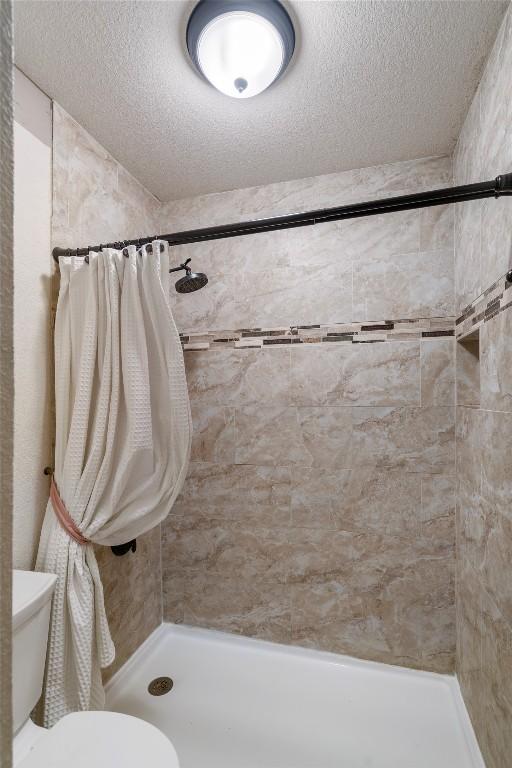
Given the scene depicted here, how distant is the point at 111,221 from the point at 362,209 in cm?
122

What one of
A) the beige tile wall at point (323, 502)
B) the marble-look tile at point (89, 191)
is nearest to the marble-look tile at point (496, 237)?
the beige tile wall at point (323, 502)

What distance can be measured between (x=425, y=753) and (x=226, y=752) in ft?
2.44

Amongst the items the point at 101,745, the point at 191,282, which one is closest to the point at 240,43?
the point at 191,282

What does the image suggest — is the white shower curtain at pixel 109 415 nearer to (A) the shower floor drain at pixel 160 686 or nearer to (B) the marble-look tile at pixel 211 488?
(A) the shower floor drain at pixel 160 686

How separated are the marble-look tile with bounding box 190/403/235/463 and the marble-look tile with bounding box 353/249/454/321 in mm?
855

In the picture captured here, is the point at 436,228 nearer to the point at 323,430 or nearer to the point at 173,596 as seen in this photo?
the point at 323,430

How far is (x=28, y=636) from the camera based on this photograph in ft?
3.65

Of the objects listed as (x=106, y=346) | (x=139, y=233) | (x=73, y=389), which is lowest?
(x=73, y=389)

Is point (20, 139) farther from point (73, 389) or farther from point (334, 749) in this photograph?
point (334, 749)

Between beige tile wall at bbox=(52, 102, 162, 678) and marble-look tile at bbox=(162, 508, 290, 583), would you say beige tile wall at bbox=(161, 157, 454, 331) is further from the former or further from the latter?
marble-look tile at bbox=(162, 508, 290, 583)

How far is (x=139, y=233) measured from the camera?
2.02 metres

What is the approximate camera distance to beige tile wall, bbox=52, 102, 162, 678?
152 cm

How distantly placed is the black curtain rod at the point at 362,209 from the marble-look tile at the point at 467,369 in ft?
2.33

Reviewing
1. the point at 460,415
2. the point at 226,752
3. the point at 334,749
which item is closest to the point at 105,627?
the point at 226,752
